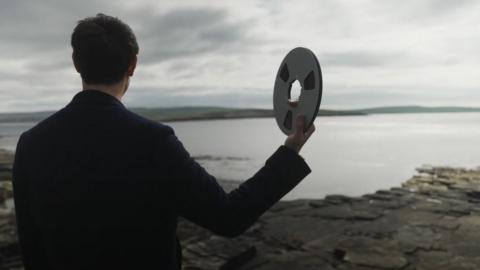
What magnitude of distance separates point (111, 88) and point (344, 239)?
6825 millimetres

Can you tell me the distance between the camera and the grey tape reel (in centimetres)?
187

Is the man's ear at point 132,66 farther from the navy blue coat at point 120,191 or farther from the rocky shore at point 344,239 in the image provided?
the rocky shore at point 344,239

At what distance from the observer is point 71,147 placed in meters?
1.66

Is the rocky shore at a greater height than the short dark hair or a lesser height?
lesser

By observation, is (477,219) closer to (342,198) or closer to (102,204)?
(342,198)

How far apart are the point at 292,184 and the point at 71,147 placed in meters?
0.90

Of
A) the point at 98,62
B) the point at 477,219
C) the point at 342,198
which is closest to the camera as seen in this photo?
the point at 98,62

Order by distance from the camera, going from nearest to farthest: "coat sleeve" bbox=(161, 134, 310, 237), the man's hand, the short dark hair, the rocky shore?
"coat sleeve" bbox=(161, 134, 310, 237)
the short dark hair
the man's hand
the rocky shore

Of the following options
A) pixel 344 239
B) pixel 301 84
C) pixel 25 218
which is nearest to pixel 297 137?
pixel 301 84

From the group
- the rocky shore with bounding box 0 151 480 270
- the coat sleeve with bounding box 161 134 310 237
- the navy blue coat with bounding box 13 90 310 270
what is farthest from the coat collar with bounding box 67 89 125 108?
the rocky shore with bounding box 0 151 480 270

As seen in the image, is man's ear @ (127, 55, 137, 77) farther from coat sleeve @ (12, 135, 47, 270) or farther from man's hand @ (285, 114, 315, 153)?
man's hand @ (285, 114, 315, 153)

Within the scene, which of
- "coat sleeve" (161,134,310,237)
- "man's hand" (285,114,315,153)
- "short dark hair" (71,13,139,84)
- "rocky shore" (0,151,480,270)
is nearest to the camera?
"coat sleeve" (161,134,310,237)

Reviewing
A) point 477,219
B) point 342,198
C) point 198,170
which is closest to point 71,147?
point 198,170

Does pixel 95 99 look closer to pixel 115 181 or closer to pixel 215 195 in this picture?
pixel 115 181
